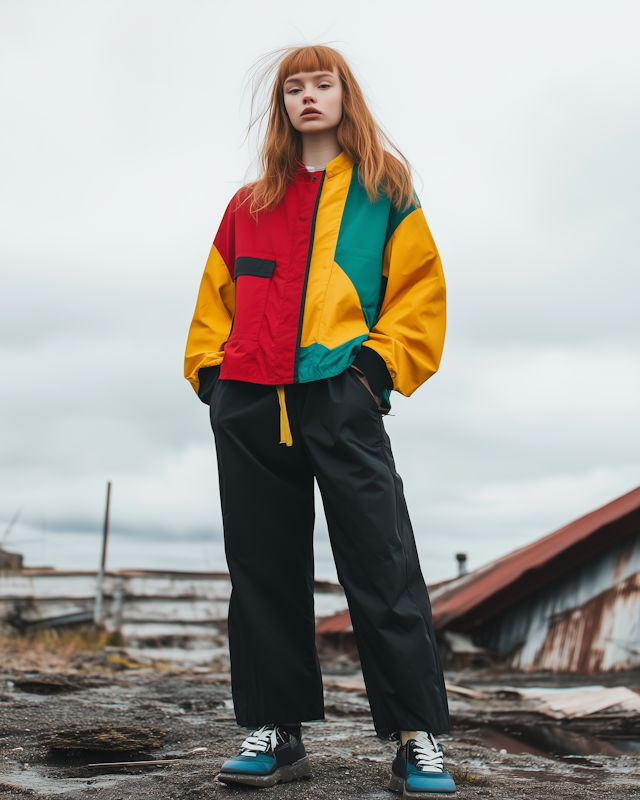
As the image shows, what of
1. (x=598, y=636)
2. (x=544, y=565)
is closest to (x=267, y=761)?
(x=598, y=636)

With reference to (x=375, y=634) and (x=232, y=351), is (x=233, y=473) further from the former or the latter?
(x=375, y=634)

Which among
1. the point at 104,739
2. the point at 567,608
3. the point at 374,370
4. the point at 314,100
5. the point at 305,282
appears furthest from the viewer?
the point at 567,608

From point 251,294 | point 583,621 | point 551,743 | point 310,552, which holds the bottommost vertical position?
point 551,743

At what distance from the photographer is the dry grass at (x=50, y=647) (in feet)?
17.1

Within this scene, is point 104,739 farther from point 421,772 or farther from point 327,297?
point 327,297

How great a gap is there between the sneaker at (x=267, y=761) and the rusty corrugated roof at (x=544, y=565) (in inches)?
158

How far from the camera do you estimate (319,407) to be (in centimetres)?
202

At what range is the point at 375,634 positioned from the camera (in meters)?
1.89

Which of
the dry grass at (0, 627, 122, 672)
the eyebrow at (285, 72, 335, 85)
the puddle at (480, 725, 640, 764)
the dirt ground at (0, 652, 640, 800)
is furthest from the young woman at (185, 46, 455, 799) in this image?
the dry grass at (0, 627, 122, 672)

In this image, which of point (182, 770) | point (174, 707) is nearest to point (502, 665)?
point (174, 707)

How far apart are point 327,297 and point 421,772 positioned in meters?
1.33

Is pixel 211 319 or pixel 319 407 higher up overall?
pixel 211 319

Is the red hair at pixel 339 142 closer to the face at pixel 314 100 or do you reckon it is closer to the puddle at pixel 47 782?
the face at pixel 314 100

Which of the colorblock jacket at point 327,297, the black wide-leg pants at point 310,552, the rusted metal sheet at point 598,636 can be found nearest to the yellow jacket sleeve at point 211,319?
the colorblock jacket at point 327,297
